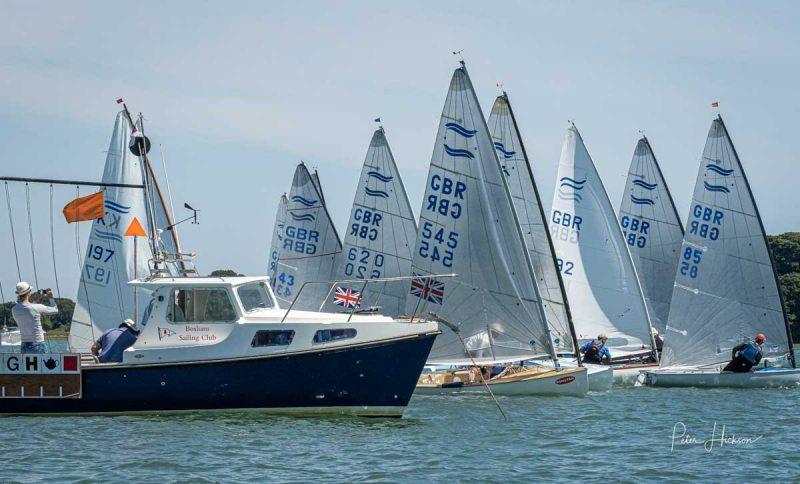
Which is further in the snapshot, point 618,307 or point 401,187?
point 401,187

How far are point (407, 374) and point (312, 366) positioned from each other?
2101 mm

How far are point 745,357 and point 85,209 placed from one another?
828 inches

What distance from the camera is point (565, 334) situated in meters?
36.7

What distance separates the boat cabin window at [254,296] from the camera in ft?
83.3

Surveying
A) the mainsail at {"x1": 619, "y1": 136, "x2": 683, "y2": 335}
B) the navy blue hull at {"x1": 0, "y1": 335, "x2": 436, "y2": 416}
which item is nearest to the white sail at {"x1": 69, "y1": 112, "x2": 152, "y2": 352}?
the navy blue hull at {"x1": 0, "y1": 335, "x2": 436, "y2": 416}

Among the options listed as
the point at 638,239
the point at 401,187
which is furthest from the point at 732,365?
the point at 401,187

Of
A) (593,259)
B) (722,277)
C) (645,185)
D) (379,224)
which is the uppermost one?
(645,185)

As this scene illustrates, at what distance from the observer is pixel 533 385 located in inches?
1308

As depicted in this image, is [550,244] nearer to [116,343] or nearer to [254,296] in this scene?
[254,296]

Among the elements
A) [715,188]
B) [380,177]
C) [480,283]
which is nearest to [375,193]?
[380,177]

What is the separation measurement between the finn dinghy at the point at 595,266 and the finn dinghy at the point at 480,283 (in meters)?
9.74

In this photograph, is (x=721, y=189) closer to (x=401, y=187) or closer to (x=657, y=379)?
(x=657, y=379)
